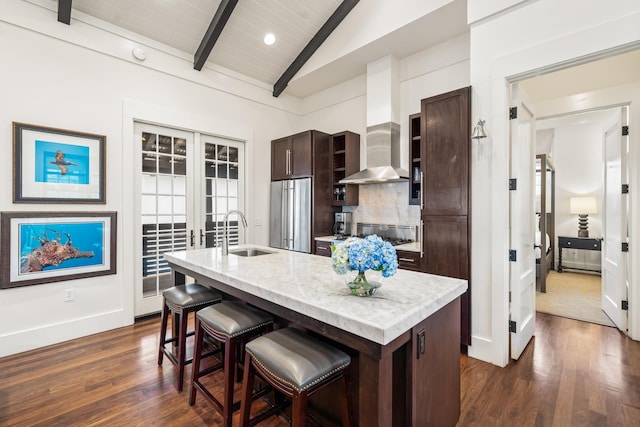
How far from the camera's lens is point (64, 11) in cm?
295

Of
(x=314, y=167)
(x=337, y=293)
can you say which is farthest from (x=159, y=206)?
(x=337, y=293)

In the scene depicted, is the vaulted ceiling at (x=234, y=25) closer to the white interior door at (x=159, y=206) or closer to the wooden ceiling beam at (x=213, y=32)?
the wooden ceiling beam at (x=213, y=32)

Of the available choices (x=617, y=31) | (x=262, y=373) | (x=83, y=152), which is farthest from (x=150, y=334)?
(x=617, y=31)

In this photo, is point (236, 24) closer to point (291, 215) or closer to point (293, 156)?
point (293, 156)

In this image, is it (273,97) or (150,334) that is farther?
(273,97)

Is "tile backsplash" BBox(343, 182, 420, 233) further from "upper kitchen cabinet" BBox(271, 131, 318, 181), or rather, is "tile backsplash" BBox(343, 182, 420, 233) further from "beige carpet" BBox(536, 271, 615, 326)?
"beige carpet" BBox(536, 271, 615, 326)

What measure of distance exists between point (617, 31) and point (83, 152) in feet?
15.5

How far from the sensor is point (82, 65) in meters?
3.18

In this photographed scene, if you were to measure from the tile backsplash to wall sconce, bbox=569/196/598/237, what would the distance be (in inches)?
178

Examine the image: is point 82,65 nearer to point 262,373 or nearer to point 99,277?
point 99,277

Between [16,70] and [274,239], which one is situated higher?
[16,70]

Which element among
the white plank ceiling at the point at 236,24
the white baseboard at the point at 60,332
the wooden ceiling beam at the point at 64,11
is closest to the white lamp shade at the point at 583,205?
the white plank ceiling at the point at 236,24

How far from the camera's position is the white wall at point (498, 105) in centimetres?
228

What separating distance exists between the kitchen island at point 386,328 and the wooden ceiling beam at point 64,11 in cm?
312
